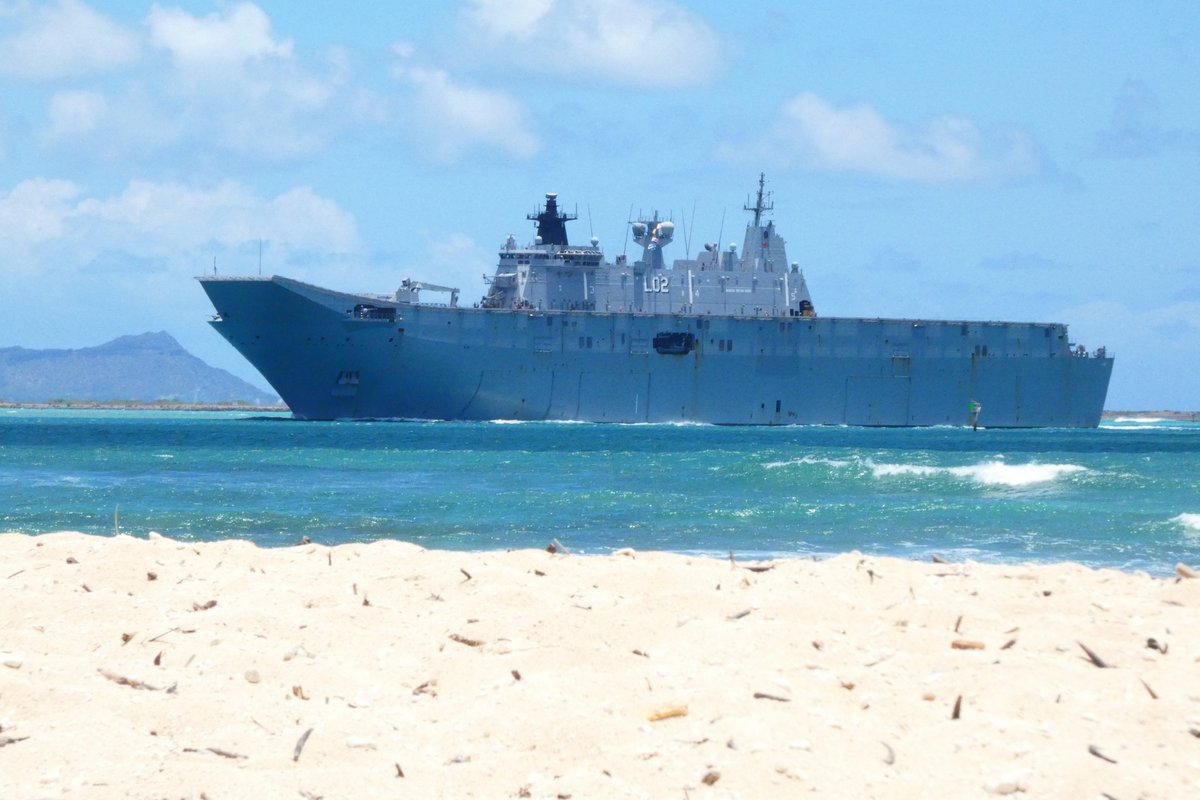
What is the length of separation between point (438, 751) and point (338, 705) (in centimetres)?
68

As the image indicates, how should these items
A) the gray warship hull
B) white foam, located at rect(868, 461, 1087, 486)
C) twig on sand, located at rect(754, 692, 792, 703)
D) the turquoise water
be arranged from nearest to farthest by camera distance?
twig on sand, located at rect(754, 692, 792, 703)
the turquoise water
white foam, located at rect(868, 461, 1087, 486)
the gray warship hull

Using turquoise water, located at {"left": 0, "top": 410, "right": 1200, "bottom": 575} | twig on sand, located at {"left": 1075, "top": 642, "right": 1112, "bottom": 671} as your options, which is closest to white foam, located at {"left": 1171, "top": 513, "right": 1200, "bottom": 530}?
turquoise water, located at {"left": 0, "top": 410, "right": 1200, "bottom": 575}

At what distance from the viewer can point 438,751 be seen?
5238mm

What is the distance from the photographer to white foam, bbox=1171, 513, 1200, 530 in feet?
58.6

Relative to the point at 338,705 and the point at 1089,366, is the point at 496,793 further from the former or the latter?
the point at 1089,366

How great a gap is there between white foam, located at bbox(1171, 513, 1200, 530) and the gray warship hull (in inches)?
1527

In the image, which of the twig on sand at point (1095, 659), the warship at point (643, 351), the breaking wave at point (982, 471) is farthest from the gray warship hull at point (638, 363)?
the twig on sand at point (1095, 659)

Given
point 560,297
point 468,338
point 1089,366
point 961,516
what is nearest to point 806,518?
point 961,516

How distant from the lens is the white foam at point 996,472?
2527 cm

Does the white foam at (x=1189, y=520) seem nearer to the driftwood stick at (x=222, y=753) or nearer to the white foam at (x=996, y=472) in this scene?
the white foam at (x=996, y=472)

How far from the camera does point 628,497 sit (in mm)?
22094

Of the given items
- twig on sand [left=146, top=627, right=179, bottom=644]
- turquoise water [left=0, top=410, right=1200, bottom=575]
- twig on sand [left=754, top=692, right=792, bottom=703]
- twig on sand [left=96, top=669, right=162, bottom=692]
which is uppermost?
twig on sand [left=754, top=692, right=792, bottom=703]

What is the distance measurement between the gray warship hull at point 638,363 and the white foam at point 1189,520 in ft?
127

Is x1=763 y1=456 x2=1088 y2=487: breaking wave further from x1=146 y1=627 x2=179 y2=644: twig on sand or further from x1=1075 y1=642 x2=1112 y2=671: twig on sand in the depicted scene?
x1=146 y1=627 x2=179 y2=644: twig on sand
